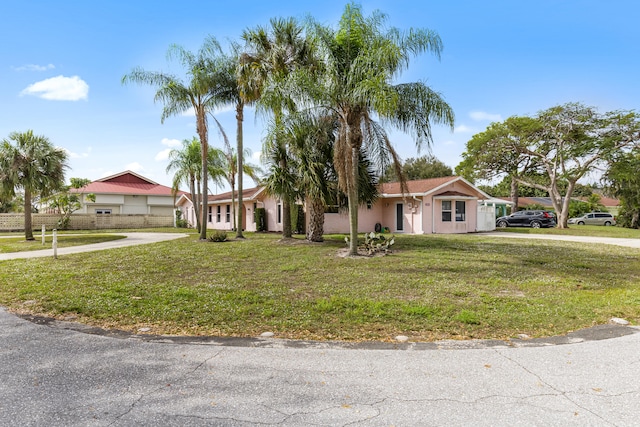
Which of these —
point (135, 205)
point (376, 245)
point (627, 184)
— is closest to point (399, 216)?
point (376, 245)

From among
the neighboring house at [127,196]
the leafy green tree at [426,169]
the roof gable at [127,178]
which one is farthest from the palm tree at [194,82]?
the leafy green tree at [426,169]

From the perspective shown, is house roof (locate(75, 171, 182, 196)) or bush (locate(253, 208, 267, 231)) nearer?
bush (locate(253, 208, 267, 231))

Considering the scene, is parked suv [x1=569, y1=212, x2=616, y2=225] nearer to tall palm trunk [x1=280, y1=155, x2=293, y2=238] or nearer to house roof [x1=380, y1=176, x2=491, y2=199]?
house roof [x1=380, y1=176, x2=491, y2=199]

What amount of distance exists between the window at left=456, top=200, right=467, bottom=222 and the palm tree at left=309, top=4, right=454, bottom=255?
44.5 feet

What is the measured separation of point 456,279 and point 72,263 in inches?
409

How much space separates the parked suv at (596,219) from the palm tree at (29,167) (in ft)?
140

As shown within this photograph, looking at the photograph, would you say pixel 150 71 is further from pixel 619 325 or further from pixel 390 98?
pixel 619 325

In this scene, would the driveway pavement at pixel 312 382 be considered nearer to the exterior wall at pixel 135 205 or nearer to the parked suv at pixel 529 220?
the parked suv at pixel 529 220

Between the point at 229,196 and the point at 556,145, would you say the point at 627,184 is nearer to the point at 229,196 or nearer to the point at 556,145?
the point at 556,145

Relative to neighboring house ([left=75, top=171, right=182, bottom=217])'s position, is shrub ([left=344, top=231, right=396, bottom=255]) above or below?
below

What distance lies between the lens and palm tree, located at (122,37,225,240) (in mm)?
16031

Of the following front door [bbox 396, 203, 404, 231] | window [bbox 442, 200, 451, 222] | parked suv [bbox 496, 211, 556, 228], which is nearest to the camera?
window [bbox 442, 200, 451, 222]

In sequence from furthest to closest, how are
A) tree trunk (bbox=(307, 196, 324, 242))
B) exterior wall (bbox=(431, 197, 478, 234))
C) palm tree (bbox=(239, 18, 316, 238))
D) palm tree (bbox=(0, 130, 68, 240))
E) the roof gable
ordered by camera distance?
the roof gable → exterior wall (bbox=(431, 197, 478, 234)) → palm tree (bbox=(0, 130, 68, 240)) → tree trunk (bbox=(307, 196, 324, 242)) → palm tree (bbox=(239, 18, 316, 238))

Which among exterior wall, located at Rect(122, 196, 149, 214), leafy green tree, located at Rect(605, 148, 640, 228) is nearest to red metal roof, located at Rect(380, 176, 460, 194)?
leafy green tree, located at Rect(605, 148, 640, 228)
